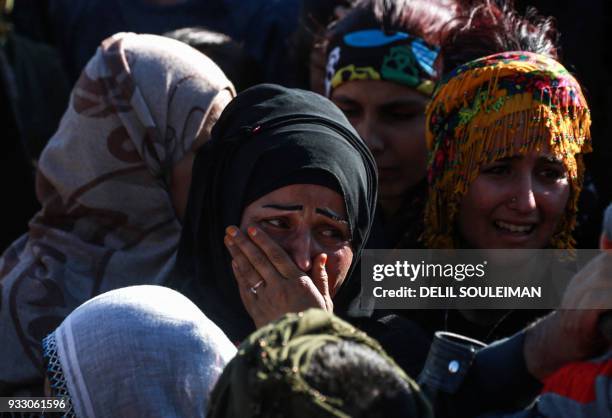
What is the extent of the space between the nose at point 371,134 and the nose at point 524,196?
0.63 metres

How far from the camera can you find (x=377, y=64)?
3633mm

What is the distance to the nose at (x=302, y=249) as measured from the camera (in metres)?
2.53

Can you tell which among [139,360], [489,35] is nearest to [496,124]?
[489,35]

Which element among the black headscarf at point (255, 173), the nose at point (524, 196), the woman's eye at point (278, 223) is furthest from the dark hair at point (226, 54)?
the woman's eye at point (278, 223)

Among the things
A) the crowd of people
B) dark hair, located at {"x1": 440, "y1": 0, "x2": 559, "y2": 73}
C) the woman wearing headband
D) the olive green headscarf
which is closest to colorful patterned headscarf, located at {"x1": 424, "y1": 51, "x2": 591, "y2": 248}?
the crowd of people

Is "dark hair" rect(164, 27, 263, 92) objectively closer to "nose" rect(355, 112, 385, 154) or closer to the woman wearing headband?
Answer: "nose" rect(355, 112, 385, 154)

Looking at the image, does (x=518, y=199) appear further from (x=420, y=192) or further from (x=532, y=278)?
(x=420, y=192)

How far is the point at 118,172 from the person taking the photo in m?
3.04

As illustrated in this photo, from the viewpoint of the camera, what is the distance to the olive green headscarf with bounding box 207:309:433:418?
52.2 inches

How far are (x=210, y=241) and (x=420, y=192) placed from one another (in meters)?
1.11

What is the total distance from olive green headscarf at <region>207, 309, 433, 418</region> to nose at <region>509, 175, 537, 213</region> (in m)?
1.67

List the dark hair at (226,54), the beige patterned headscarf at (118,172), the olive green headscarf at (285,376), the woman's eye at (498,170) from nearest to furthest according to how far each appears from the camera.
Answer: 1. the olive green headscarf at (285,376)
2. the beige patterned headscarf at (118,172)
3. the woman's eye at (498,170)
4. the dark hair at (226,54)

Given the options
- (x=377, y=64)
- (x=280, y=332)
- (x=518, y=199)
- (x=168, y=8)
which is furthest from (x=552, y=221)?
(x=168, y=8)

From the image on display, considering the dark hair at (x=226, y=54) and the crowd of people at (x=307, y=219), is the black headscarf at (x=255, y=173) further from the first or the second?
the dark hair at (x=226, y=54)
